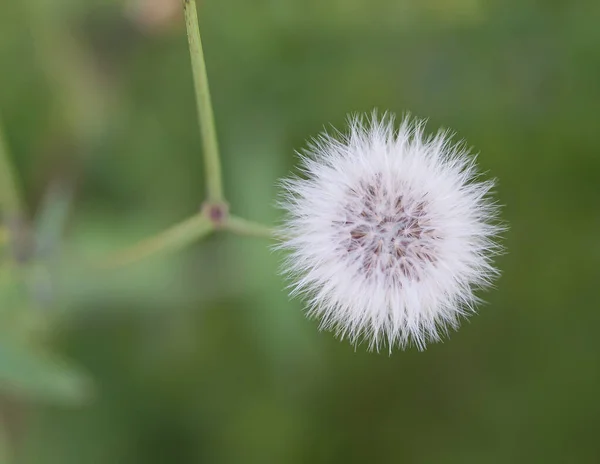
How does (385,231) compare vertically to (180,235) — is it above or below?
below

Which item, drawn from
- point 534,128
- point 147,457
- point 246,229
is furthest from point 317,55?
point 147,457

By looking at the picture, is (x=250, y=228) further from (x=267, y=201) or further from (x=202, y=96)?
(x=267, y=201)

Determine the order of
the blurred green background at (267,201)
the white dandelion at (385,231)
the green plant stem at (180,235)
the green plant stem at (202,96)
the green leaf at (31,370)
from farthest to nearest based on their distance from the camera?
the blurred green background at (267,201), the green leaf at (31,370), the green plant stem at (180,235), the white dandelion at (385,231), the green plant stem at (202,96)

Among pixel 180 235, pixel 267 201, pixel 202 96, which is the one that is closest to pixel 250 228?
pixel 180 235

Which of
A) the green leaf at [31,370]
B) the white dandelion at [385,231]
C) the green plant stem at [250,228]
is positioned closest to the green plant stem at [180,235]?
the green plant stem at [250,228]

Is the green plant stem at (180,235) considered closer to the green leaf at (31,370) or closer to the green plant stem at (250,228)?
the green plant stem at (250,228)

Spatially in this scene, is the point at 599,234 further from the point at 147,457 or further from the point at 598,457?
the point at 147,457
